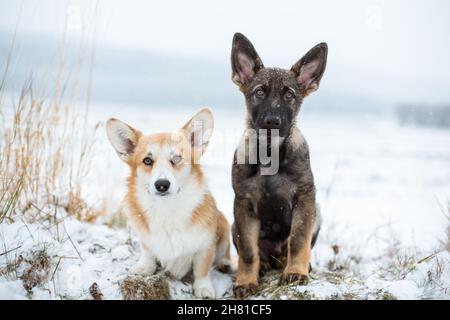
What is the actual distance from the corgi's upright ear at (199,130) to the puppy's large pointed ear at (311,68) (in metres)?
0.77

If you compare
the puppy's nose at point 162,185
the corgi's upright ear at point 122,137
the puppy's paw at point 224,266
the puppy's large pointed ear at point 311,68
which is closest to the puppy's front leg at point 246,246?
the puppy's paw at point 224,266

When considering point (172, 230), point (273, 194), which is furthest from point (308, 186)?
point (172, 230)

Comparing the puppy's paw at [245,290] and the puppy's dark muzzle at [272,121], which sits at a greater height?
the puppy's dark muzzle at [272,121]

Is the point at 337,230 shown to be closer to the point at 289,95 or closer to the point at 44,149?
the point at 289,95

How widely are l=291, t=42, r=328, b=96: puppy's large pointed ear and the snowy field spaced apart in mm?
447

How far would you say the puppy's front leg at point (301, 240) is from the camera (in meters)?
3.55

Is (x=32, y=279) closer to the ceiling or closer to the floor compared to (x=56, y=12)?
closer to the floor

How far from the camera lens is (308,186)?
363 centimetres

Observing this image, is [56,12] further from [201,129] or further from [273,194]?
[273,194]

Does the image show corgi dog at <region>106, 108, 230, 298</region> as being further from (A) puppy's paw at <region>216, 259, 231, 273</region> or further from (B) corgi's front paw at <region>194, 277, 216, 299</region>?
(A) puppy's paw at <region>216, 259, 231, 273</region>

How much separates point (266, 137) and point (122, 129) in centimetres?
113

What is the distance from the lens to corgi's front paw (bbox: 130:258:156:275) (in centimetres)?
380

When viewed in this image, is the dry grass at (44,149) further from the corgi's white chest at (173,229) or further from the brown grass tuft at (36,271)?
the corgi's white chest at (173,229)
